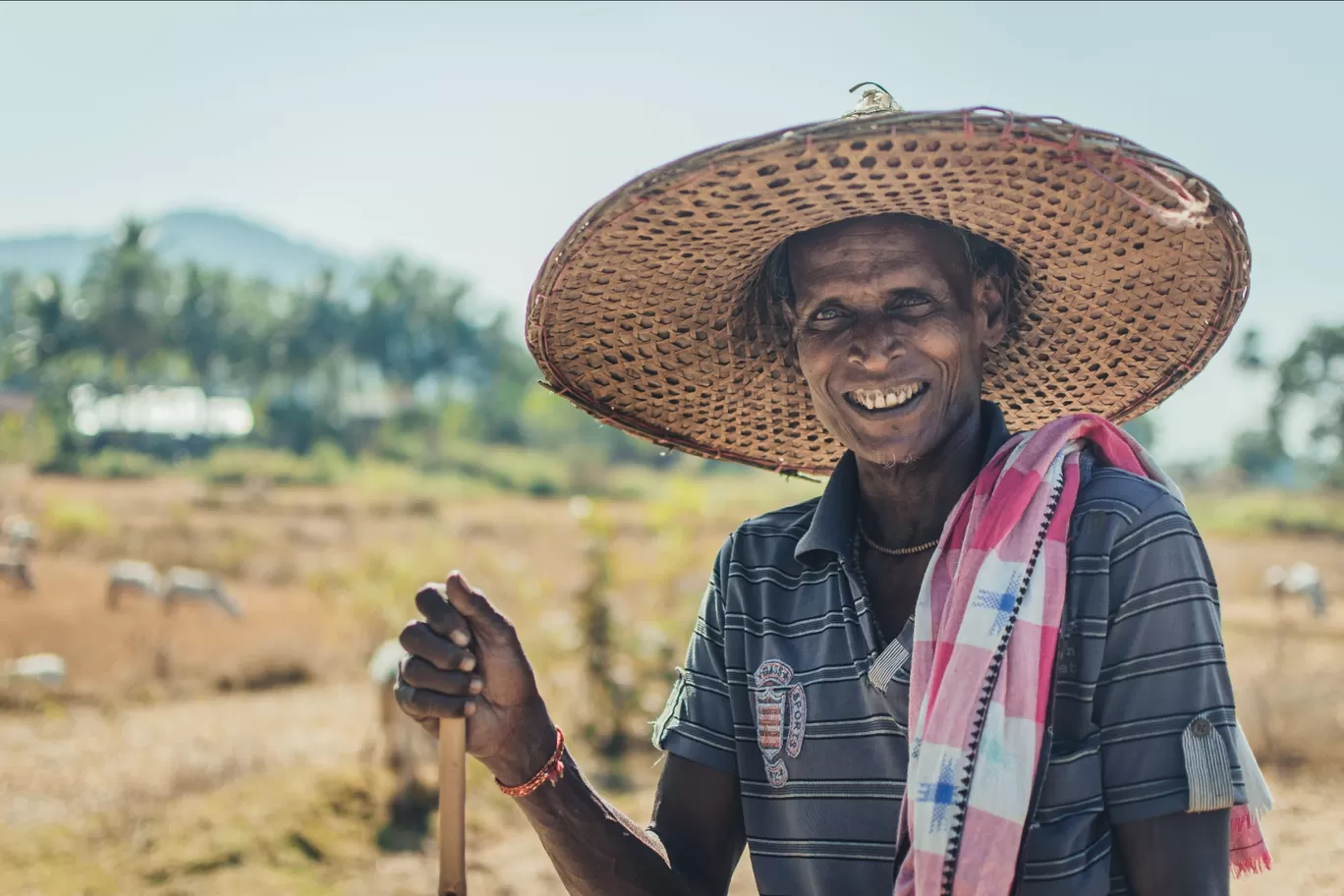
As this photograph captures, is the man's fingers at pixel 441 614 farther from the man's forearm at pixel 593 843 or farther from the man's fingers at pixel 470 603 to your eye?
the man's forearm at pixel 593 843

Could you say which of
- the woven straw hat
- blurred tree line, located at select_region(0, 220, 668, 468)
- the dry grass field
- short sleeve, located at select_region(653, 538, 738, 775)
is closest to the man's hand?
short sleeve, located at select_region(653, 538, 738, 775)

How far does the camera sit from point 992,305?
6.54 feet

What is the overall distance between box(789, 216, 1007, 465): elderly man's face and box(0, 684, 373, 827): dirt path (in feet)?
16.3

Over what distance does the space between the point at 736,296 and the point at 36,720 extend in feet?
23.9

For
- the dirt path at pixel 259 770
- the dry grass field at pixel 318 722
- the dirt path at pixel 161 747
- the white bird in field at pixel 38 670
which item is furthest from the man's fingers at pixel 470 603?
the white bird in field at pixel 38 670

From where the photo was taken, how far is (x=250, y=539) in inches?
655

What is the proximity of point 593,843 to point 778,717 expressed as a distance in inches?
12.9

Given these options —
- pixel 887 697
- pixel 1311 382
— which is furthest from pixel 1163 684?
pixel 1311 382

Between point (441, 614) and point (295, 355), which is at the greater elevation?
point (441, 614)

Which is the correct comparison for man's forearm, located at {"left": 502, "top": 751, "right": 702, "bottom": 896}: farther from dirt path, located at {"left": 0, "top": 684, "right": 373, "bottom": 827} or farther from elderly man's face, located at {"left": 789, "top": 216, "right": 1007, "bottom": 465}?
dirt path, located at {"left": 0, "top": 684, "right": 373, "bottom": 827}

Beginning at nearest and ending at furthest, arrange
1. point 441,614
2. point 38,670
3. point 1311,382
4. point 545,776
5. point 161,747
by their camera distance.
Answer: point 441,614, point 545,776, point 161,747, point 38,670, point 1311,382

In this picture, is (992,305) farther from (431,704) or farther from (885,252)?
(431,704)

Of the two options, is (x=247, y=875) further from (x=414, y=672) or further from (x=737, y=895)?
(x=414, y=672)

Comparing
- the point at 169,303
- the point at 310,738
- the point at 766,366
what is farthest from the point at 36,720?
the point at 169,303
